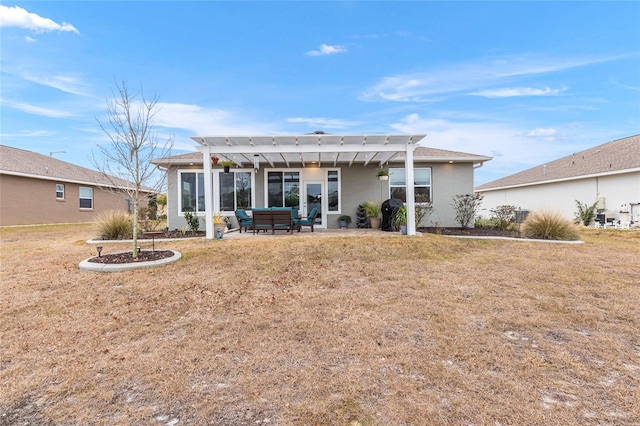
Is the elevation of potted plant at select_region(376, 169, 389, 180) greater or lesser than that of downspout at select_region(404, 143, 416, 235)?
greater

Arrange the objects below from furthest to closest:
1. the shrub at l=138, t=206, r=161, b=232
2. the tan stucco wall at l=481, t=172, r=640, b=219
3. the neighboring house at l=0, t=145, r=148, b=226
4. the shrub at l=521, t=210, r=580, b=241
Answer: the neighboring house at l=0, t=145, r=148, b=226 < the tan stucco wall at l=481, t=172, r=640, b=219 < the shrub at l=138, t=206, r=161, b=232 < the shrub at l=521, t=210, r=580, b=241

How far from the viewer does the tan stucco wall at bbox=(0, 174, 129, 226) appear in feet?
52.5

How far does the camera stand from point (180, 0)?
9727 millimetres

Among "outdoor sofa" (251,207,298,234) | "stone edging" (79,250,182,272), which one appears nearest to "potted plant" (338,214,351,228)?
"outdoor sofa" (251,207,298,234)

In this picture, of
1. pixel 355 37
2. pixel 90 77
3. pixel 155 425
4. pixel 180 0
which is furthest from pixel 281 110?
pixel 155 425

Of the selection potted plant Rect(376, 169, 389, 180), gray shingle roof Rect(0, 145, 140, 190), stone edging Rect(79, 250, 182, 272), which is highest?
gray shingle roof Rect(0, 145, 140, 190)

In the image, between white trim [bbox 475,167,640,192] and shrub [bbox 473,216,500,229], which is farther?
white trim [bbox 475,167,640,192]

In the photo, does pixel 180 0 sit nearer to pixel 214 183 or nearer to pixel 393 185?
pixel 214 183

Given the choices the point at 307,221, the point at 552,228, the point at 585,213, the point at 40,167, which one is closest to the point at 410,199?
the point at 307,221

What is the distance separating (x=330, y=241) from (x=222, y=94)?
956cm

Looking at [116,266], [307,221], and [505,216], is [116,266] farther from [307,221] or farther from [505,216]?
[505,216]

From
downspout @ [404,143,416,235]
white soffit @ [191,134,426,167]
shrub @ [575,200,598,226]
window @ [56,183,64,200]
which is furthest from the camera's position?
window @ [56,183,64,200]

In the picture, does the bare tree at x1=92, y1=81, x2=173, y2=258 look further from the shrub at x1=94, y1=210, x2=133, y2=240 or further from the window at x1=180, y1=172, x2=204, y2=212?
the window at x1=180, y1=172, x2=204, y2=212

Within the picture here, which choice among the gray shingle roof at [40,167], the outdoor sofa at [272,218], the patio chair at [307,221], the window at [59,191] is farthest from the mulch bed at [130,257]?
the window at [59,191]
